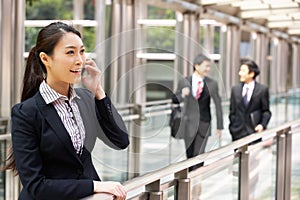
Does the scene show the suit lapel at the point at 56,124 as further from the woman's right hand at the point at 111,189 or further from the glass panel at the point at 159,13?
the glass panel at the point at 159,13

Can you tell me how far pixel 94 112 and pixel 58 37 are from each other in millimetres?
375

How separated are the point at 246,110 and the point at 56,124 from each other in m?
5.61

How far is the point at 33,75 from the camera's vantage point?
8.85 feet

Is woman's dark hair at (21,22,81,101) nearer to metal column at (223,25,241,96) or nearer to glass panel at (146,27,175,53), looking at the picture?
glass panel at (146,27,175,53)

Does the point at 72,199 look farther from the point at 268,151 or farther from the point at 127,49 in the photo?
the point at 127,49

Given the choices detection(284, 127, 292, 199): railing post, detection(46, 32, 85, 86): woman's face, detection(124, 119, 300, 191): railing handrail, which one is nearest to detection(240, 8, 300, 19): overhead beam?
detection(284, 127, 292, 199): railing post

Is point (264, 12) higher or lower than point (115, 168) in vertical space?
higher

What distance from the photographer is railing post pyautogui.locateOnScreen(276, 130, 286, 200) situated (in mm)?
6062

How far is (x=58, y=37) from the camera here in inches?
105

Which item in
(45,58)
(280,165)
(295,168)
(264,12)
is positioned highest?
(264,12)

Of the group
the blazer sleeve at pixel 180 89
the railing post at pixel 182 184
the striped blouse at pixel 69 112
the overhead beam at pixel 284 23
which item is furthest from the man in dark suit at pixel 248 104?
the overhead beam at pixel 284 23

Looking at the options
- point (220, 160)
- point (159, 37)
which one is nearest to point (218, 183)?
point (220, 160)

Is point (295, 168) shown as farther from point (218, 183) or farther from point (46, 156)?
point (46, 156)

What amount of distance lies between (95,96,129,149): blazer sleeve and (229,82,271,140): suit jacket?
16.8 ft
